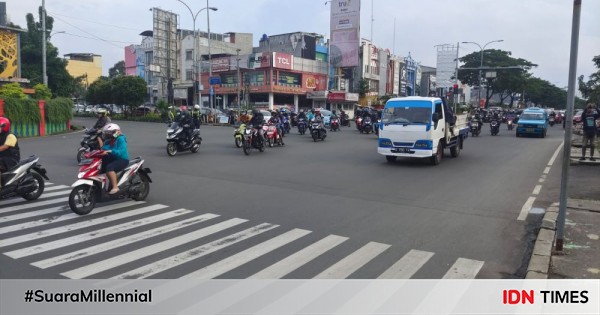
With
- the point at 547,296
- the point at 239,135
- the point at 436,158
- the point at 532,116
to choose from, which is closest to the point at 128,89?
the point at 239,135

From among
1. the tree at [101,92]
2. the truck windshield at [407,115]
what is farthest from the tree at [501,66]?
the truck windshield at [407,115]

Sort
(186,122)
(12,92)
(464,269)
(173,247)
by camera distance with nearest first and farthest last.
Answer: (464,269), (173,247), (186,122), (12,92)

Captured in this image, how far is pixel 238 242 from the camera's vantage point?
611 centimetres

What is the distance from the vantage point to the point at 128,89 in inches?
1694

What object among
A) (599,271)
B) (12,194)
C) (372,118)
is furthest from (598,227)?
(372,118)

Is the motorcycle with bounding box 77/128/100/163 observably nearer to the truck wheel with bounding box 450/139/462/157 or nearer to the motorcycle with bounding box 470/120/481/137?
the truck wheel with bounding box 450/139/462/157

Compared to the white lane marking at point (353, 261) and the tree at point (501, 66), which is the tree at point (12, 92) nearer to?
the white lane marking at point (353, 261)

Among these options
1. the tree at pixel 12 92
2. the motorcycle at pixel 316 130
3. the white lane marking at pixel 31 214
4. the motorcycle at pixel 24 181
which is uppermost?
the tree at pixel 12 92

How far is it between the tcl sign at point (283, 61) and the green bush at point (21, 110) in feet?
102

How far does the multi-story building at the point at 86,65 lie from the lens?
270ft

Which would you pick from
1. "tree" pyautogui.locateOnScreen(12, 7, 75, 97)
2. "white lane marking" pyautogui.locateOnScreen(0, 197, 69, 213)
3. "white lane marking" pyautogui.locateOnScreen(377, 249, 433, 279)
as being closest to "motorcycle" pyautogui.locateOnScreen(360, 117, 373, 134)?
"white lane marking" pyautogui.locateOnScreen(0, 197, 69, 213)

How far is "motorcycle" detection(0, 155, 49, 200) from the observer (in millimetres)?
8055

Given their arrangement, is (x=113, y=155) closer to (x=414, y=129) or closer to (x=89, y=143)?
(x=89, y=143)

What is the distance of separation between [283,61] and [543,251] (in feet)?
161
